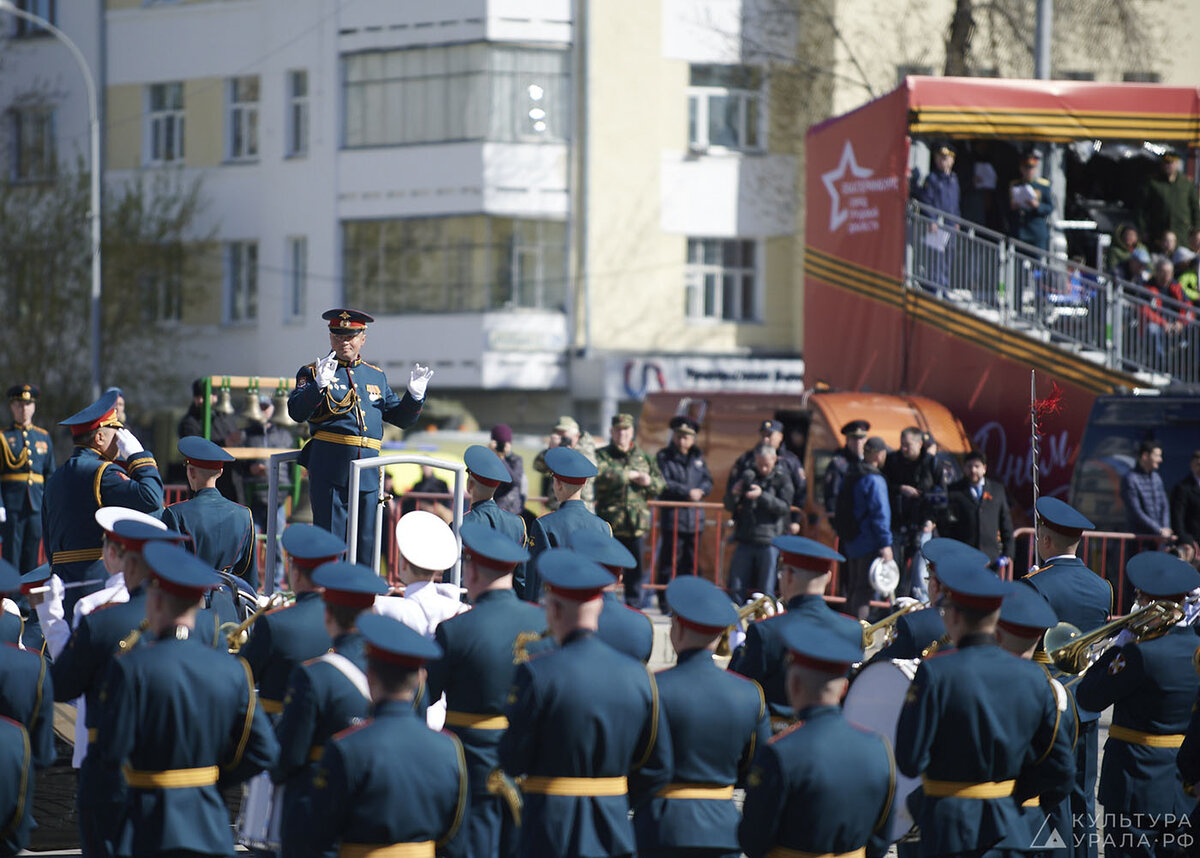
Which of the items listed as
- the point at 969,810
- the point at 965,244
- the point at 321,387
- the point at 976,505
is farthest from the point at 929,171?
the point at 969,810

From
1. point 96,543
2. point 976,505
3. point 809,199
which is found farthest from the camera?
point 809,199

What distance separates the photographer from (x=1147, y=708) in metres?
7.58

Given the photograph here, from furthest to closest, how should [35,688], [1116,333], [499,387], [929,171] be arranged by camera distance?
[499,387] → [929,171] → [1116,333] → [35,688]

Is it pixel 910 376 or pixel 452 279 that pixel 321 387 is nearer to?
pixel 910 376

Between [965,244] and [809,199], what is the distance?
271 cm

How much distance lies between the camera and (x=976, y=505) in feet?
47.4

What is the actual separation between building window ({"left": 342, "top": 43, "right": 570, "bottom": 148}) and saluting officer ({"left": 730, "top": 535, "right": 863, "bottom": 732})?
80.3 feet

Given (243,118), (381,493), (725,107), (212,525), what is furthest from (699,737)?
(243,118)

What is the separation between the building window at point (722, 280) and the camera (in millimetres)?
32375

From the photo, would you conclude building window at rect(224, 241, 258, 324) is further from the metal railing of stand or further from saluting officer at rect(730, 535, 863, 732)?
saluting officer at rect(730, 535, 863, 732)

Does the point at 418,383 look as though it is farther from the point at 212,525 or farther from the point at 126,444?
the point at 126,444

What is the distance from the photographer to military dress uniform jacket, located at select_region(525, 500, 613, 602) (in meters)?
8.86

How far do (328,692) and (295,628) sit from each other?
916 mm

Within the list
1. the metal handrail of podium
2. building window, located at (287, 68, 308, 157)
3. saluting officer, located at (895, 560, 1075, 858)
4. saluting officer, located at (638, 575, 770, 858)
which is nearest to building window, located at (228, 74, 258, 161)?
building window, located at (287, 68, 308, 157)
